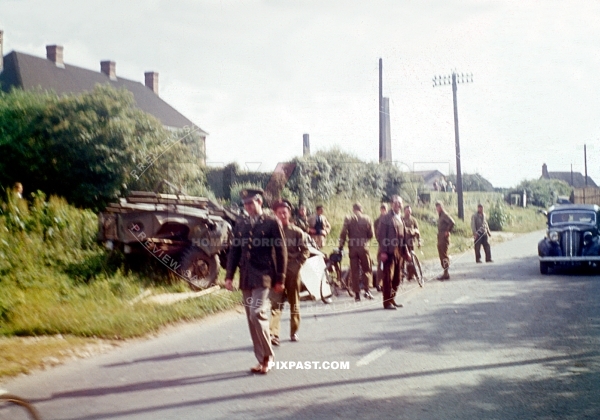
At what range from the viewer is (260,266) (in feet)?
21.5

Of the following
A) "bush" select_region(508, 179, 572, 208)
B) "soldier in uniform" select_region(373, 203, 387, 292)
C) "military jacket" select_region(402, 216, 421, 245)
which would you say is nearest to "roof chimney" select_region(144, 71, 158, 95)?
"soldier in uniform" select_region(373, 203, 387, 292)

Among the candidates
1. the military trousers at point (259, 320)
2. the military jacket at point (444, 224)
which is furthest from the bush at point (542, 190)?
the military trousers at point (259, 320)

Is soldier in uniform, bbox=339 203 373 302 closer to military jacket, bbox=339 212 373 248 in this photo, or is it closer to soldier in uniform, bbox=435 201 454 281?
military jacket, bbox=339 212 373 248

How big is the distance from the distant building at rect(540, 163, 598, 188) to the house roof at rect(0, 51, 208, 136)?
476 centimetres

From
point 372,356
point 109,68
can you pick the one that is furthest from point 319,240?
point 109,68

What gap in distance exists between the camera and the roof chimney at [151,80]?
7.80 meters

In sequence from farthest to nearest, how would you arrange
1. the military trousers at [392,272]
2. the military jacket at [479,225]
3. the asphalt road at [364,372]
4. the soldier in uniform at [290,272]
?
1. the military trousers at [392,272]
2. the military jacket at [479,225]
3. the soldier in uniform at [290,272]
4. the asphalt road at [364,372]

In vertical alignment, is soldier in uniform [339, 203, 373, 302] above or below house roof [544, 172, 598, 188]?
below

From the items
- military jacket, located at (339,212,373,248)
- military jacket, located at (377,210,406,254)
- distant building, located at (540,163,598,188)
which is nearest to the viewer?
military jacket, located at (339,212,373,248)

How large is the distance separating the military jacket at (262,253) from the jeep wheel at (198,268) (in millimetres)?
2481

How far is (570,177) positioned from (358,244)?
3.31 m

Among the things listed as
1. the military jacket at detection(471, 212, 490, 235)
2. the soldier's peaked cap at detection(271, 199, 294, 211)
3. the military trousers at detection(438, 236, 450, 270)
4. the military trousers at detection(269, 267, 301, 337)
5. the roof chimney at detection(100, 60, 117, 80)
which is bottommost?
the military trousers at detection(269, 267, 301, 337)

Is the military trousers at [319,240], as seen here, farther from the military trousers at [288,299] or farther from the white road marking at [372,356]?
the white road marking at [372,356]

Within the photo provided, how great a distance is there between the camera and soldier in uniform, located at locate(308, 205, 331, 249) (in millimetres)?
7785
